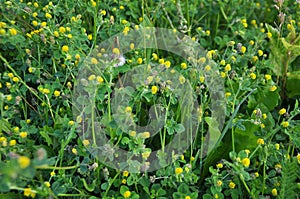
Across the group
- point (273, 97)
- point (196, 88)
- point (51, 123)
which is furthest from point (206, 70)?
point (51, 123)

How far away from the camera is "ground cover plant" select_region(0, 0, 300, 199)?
63.2 inches

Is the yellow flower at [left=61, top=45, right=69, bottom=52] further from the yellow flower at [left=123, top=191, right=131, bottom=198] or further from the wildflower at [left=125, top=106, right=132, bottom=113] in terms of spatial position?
the yellow flower at [left=123, top=191, right=131, bottom=198]

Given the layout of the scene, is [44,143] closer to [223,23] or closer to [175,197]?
[175,197]

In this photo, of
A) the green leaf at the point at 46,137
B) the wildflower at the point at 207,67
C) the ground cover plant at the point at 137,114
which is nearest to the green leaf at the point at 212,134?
the ground cover plant at the point at 137,114

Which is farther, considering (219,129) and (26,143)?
(219,129)

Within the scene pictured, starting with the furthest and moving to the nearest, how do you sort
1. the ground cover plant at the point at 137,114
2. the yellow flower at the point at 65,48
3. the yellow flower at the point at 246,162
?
1. the yellow flower at the point at 65,48
2. the ground cover plant at the point at 137,114
3. the yellow flower at the point at 246,162

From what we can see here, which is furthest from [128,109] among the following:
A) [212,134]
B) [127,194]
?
[212,134]

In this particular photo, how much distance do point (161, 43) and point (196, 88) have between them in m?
0.47

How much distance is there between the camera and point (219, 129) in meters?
1.87

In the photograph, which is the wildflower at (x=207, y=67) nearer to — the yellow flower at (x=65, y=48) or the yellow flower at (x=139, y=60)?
the yellow flower at (x=139, y=60)

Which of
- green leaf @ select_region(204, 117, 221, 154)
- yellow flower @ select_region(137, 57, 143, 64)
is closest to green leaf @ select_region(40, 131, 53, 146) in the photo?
yellow flower @ select_region(137, 57, 143, 64)

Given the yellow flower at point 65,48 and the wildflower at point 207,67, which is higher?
the yellow flower at point 65,48

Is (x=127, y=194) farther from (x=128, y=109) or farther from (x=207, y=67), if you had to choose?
(x=207, y=67)

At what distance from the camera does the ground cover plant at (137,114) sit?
5.27 ft
